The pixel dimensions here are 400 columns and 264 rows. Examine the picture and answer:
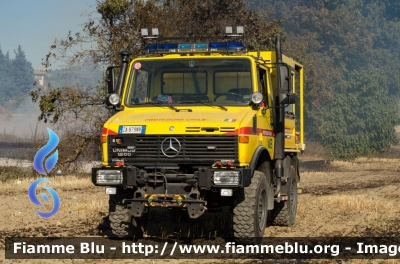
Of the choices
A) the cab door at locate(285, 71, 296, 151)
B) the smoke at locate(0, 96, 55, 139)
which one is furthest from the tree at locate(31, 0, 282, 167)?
the smoke at locate(0, 96, 55, 139)

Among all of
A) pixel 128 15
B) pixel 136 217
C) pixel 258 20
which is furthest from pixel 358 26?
pixel 136 217

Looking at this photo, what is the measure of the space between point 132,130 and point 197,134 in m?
0.92

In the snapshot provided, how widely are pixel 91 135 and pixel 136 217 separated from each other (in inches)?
493

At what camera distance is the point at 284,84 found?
1084 cm

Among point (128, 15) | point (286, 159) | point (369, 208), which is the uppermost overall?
point (128, 15)

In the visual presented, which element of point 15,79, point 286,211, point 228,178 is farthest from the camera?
point 15,79

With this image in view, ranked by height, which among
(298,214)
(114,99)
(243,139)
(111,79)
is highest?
(111,79)

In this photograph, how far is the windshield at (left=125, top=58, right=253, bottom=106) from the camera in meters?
10.9

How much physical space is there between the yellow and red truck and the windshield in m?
0.01

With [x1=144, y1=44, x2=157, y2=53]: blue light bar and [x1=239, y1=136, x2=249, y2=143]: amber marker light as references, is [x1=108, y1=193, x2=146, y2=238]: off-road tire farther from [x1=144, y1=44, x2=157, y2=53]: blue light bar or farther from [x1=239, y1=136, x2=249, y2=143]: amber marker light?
[x1=144, y1=44, x2=157, y2=53]: blue light bar

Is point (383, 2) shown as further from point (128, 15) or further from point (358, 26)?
point (128, 15)

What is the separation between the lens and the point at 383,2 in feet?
261

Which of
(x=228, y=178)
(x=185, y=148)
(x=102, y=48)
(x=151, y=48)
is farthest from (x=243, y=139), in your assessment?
(x=102, y=48)

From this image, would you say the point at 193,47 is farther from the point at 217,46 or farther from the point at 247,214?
the point at 247,214
